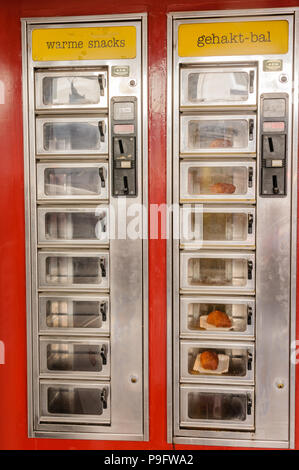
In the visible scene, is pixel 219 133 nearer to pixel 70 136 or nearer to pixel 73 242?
pixel 70 136

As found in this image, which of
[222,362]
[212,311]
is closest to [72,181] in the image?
[212,311]

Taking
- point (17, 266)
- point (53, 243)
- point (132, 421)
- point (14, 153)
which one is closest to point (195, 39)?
point (14, 153)

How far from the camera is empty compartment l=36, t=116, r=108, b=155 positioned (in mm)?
2498

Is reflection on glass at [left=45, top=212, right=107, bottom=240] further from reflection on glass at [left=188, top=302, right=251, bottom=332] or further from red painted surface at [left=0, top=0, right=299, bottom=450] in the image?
reflection on glass at [left=188, top=302, right=251, bottom=332]

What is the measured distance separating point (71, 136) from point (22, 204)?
502 mm

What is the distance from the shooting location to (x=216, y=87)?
96.3 inches

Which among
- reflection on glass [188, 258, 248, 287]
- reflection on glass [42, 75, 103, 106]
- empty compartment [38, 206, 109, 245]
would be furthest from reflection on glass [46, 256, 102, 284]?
reflection on glass [42, 75, 103, 106]

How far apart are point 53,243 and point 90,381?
86 centimetres

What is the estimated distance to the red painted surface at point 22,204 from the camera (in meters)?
2.44

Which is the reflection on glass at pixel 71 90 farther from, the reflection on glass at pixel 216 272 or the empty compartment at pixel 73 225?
the reflection on glass at pixel 216 272

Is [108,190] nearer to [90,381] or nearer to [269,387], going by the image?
[90,381]

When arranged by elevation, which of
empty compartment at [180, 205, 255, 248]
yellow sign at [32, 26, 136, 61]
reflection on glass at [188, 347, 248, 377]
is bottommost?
reflection on glass at [188, 347, 248, 377]

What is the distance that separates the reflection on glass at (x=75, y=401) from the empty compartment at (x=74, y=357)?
123 millimetres
